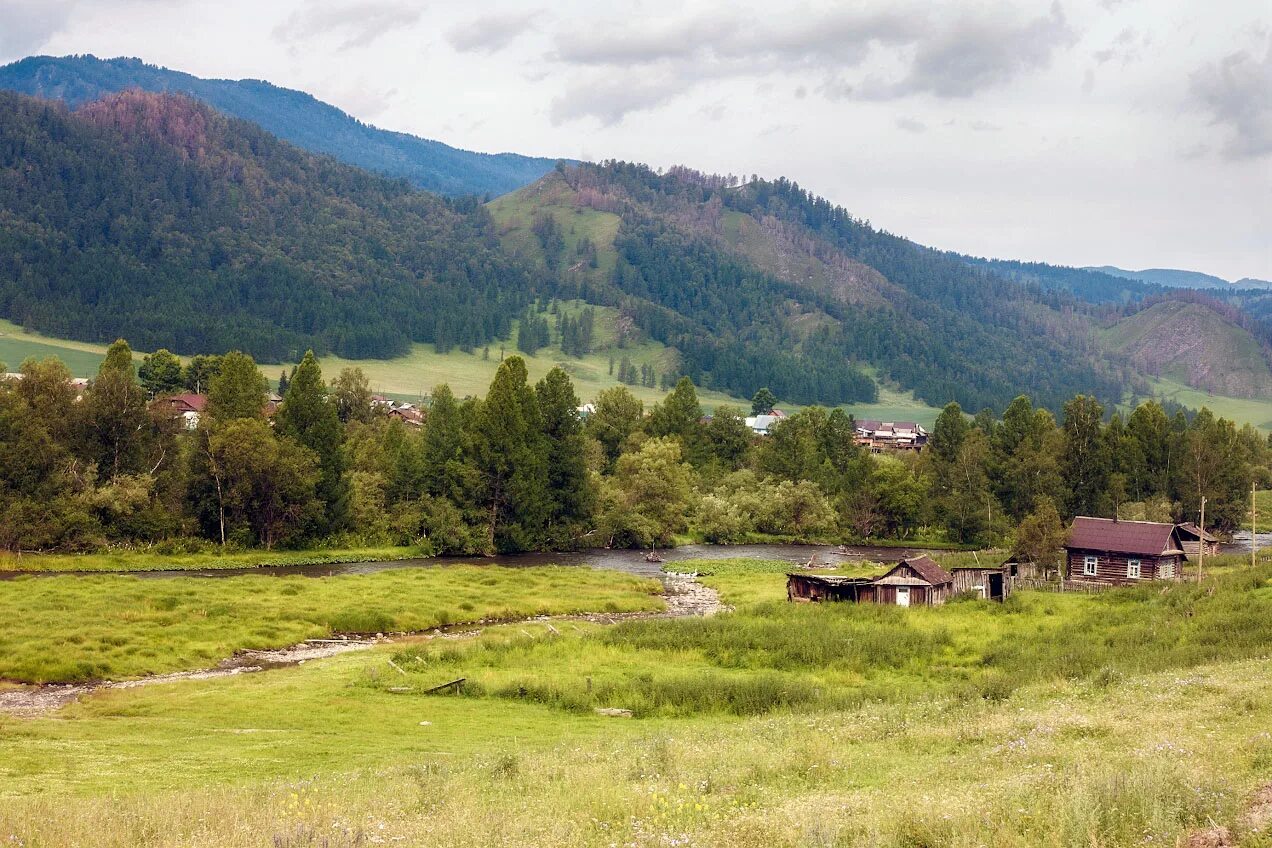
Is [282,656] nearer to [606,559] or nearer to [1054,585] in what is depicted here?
[606,559]

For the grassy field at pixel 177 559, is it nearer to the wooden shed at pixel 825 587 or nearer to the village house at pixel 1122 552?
the wooden shed at pixel 825 587

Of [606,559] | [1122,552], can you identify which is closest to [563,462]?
[606,559]

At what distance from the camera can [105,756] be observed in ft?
92.9

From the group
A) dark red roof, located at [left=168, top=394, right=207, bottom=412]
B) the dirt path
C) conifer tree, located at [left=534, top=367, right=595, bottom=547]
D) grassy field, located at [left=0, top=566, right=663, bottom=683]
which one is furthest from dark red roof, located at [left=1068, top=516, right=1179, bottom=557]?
dark red roof, located at [left=168, top=394, right=207, bottom=412]

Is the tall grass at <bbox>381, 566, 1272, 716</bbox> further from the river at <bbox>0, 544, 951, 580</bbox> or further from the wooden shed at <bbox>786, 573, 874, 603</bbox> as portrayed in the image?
the river at <bbox>0, 544, 951, 580</bbox>

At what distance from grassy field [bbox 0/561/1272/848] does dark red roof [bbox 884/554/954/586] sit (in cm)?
792

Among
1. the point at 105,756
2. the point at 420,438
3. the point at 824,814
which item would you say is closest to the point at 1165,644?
the point at 824,814

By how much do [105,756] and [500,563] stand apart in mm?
66433

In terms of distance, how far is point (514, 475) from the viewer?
4023 inches

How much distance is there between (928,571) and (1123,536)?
20.1 meters

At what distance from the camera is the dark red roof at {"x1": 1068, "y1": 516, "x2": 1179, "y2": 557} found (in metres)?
75.8

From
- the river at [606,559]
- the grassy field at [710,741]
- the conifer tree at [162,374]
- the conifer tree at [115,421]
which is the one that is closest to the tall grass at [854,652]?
the grassy field at [710,741]

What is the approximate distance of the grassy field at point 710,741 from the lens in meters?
16.8

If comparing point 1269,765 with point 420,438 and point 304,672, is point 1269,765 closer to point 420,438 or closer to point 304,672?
point 304,672
